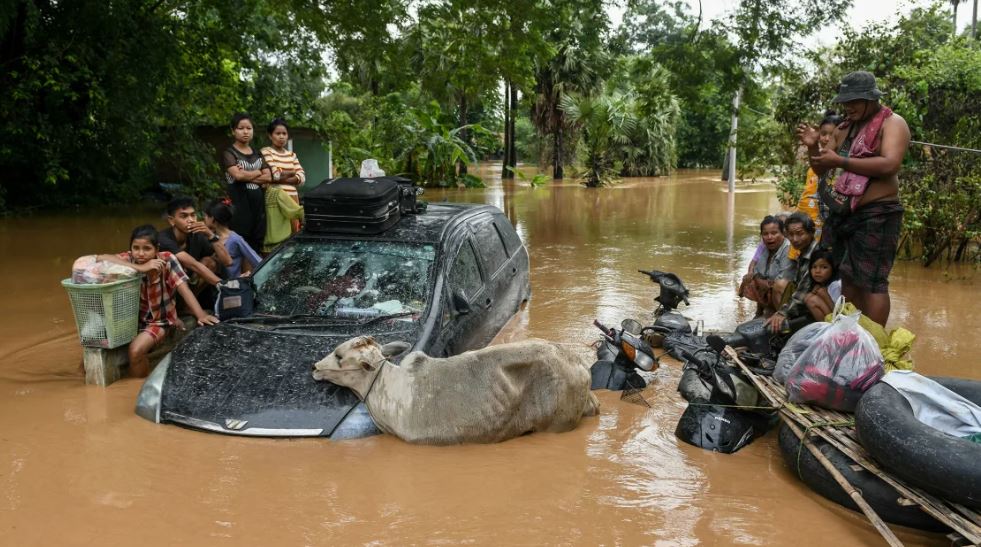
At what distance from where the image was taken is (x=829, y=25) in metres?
11.9

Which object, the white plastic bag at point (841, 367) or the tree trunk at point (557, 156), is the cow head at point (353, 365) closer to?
the white plastic bag at point (841, 367)

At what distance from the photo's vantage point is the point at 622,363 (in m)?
5.98

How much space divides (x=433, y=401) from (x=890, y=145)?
11.4ft

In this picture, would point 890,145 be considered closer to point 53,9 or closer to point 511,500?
point 511,500

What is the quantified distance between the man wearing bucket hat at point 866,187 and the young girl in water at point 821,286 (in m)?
0.21

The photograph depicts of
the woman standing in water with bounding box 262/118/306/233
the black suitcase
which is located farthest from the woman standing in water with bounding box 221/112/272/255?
the black suitcase

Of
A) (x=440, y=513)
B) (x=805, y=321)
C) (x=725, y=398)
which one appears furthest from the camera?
(x=805, y=321)

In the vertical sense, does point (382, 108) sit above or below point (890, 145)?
above

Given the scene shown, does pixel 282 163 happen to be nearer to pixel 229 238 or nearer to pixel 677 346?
pixel 229 238

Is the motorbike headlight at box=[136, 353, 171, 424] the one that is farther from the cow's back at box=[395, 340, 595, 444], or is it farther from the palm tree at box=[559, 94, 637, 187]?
the palm tree at box=[559, 94, 637, 187]

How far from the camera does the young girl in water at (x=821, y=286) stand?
19.6 ft

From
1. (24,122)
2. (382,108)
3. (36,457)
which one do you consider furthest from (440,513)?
(382,108)

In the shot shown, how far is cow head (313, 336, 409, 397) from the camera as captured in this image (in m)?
4.65

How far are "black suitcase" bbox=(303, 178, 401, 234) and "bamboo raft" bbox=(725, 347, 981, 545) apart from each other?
2.75 metres
